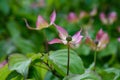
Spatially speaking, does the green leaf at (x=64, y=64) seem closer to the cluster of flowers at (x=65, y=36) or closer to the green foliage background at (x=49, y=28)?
the cluster of flowers at (x=65, y=36)

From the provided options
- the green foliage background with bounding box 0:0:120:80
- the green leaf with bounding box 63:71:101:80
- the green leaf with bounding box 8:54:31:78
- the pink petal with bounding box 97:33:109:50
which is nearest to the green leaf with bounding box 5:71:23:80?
the green leaf with bounding box 8:54:31:78

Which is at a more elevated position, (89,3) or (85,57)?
(89,3)

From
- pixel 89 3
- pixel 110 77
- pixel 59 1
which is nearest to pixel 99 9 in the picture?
pixel 89 3

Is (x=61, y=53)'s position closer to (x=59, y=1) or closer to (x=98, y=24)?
(x=98, y=24)

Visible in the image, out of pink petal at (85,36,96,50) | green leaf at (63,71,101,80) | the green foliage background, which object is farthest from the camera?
the green foliage background

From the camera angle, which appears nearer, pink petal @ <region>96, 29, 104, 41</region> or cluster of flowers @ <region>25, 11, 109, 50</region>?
cluster of flowers @ <region>25, 11, 109, 50</region>

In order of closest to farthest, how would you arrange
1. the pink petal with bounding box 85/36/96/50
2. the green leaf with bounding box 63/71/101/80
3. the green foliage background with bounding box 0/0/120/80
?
the green leaf with bounding box 63/71/101/80 < the pink petal with bounding box 85/36/96/50 < the green foliage background with bounding box 0/0/120/80

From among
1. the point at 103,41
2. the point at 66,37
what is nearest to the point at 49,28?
the point at 103,41

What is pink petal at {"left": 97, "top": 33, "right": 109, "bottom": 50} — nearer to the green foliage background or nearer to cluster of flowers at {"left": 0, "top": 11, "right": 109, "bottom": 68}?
cluster of flowers at {"left": 0, "top": 11, "right": 109, "bottom": 68}
